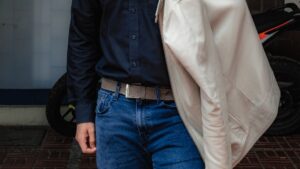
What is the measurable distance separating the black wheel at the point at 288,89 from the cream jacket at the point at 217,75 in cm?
339

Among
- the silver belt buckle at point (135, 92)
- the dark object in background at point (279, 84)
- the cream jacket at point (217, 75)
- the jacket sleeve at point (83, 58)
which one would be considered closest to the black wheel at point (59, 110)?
the dark object in background at point (279, 84)

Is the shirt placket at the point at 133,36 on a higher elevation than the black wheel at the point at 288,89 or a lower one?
higher

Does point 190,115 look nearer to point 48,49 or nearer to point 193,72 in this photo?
point 193,72

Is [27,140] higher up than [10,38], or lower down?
lower down

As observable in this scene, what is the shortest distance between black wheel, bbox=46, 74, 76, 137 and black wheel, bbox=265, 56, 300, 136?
1901mm

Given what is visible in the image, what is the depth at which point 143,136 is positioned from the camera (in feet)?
7.40

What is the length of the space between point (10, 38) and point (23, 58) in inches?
9.4

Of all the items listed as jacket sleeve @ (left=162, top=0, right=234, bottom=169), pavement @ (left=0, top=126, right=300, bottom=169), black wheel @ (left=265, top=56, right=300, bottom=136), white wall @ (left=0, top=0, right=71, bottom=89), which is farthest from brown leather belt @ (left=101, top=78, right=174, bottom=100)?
white wall @ (left=0, top=0, right=71, bottom=89)

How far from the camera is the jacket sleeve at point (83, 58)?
7.93 feet

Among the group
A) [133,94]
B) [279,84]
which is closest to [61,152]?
[279,84]

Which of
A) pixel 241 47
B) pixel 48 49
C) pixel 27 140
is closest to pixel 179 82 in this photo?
pixel 241 47

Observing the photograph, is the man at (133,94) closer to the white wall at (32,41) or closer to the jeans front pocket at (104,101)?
the jeans front pocket at (104,101)

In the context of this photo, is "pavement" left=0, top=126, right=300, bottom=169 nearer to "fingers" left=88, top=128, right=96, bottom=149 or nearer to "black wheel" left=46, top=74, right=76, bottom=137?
"black wheel" left=46, top=74, right=76, bottom=137

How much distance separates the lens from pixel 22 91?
20.3 ft
